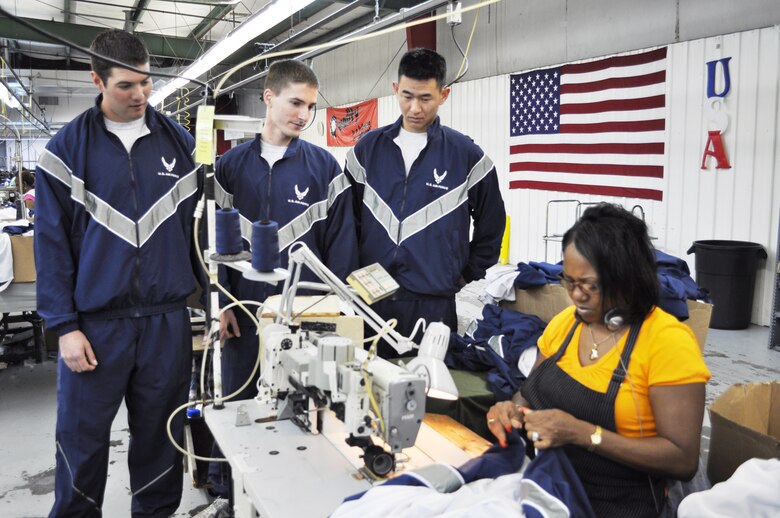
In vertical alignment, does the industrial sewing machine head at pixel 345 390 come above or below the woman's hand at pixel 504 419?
above

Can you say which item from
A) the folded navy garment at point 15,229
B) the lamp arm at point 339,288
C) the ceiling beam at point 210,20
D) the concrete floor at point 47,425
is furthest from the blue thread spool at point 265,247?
the ceiling beam at point 210,20

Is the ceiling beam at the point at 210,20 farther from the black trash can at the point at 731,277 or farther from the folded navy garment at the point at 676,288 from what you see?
the folded navy garment at the point at 676,288

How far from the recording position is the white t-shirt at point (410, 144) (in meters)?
2.58

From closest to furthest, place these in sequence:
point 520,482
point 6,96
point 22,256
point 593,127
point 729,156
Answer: point 520,482 → point 22,256 → point 729,156 → point 593,127 → point 6,96

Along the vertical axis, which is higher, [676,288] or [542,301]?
[676,288]

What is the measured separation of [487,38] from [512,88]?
0.88m

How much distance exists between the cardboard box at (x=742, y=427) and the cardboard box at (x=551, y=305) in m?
0.77

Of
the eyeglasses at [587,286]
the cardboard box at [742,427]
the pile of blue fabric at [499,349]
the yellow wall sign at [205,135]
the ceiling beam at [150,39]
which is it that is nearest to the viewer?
the eyeglasses at [587,286]

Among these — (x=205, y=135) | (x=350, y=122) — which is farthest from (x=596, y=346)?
(x=350, y=122)

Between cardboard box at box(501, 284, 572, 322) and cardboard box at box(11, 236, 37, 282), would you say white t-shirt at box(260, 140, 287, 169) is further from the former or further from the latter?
cardboard box at box(11, 236, 37, 282)

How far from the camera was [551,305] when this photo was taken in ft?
10.3

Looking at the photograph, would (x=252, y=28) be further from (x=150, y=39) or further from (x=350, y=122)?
(x=350, y=122)

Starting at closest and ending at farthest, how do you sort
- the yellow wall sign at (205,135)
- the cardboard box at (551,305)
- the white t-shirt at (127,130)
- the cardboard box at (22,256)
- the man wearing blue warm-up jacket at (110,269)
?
the yellow wall sign at (205,135), the man wearing blue warm-up jacket at (110,269), the white t-shirt at (127,130), the cardboard box at (551,305), the cardboard box at (22,256)

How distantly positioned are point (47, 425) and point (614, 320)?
10.4 feet
